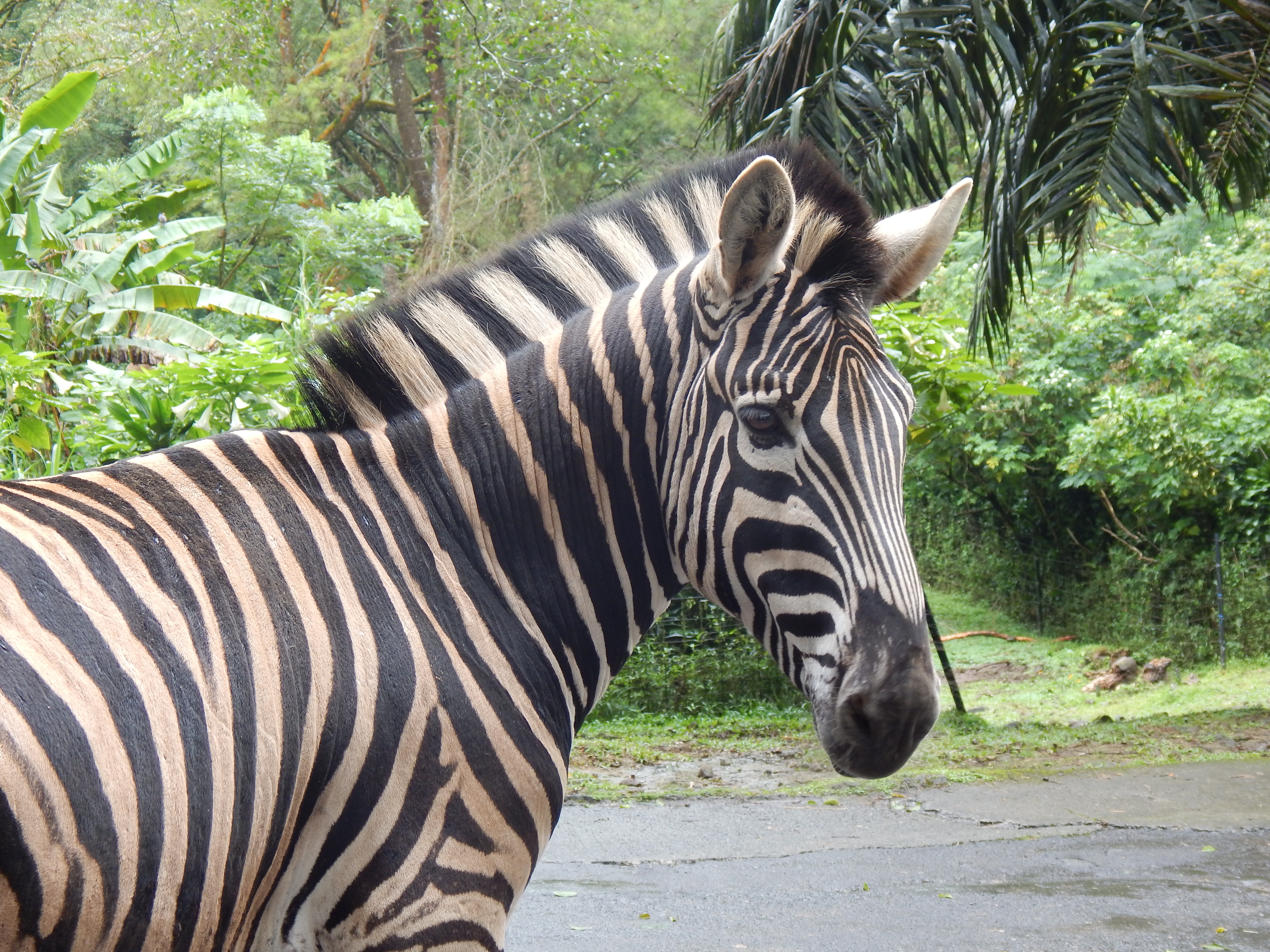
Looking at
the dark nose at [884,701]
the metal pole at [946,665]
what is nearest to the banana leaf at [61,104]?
the metal pole at [946,665]

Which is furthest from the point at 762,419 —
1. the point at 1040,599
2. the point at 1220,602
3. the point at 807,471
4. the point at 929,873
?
the point at 1040,599

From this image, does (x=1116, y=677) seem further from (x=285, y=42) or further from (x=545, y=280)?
(x=285, y=42)

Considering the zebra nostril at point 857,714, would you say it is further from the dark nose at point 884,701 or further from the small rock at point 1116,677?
the small rock at point 1116,677

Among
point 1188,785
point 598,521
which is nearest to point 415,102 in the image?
point 1188,785

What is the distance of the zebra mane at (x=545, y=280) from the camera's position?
84.2 inches

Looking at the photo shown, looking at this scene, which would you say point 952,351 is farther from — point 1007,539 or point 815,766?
point 1007,539

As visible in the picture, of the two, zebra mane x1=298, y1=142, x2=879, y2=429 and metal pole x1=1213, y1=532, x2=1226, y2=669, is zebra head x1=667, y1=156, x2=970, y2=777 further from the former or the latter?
metal pole x1=1213, y1=532, x2=1226, y2=669

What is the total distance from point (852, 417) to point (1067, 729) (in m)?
8.49

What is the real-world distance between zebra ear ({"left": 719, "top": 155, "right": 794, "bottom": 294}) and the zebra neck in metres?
0.24

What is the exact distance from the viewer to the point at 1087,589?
16000 mm

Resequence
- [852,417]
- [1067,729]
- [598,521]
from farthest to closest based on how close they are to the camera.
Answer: [1067,729]
[598,521]
[852,417]

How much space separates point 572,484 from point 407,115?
18218 mm

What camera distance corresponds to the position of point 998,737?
882cm

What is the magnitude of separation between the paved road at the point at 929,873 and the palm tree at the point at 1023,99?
10.8ft
